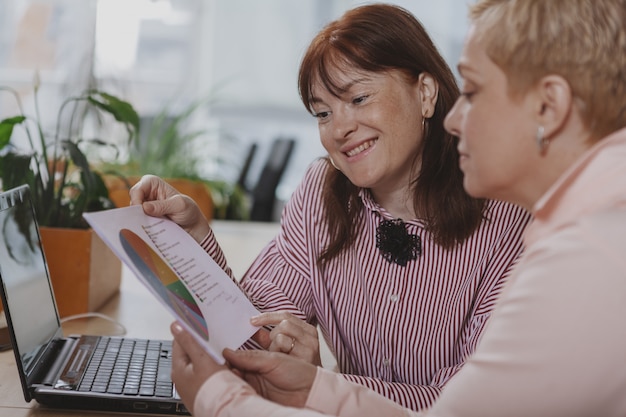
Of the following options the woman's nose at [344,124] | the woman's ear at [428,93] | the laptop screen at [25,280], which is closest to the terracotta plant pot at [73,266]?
the laptop screen at [25,280]

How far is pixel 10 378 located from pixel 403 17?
3.07 ft

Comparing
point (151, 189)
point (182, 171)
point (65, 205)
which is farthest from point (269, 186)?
point (151, 189)

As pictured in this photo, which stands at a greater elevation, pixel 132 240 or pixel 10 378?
pixel 132 240

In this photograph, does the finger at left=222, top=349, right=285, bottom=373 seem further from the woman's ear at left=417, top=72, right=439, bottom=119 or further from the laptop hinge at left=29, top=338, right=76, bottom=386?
the woman's ear at left=417, top=72, right=439, bottom=119

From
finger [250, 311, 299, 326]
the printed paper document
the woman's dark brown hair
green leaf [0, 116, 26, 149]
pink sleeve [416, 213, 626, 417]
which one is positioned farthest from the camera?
green leaf [0, 116, 26, 149]

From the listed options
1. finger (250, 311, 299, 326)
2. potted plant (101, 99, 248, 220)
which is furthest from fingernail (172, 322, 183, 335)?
potted plant (101, 99, 248, 220)

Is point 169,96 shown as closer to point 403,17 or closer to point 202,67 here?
point 202,67

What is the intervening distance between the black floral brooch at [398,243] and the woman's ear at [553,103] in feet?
2.15

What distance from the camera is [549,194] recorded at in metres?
0.90

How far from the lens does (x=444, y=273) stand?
1.54m

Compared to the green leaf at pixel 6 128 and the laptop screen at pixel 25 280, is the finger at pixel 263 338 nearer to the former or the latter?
the laptop screen at pixel 25 280

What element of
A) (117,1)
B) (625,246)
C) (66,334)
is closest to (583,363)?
(625,246)

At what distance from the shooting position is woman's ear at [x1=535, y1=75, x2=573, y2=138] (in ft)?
2.91

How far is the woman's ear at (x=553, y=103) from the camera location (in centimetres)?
89
